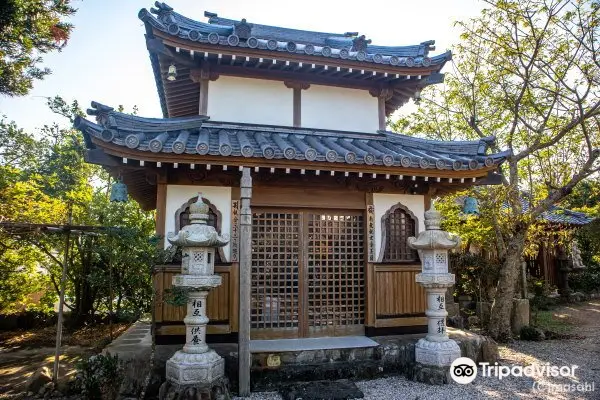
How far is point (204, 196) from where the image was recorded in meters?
6.96

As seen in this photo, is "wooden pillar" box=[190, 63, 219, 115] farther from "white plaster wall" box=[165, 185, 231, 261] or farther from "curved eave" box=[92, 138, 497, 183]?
"curved eave" box=[92, 138, 497, 183]

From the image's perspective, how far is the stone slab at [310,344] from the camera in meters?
→ 6.53

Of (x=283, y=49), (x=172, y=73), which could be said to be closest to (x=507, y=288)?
(x=283, y=49)

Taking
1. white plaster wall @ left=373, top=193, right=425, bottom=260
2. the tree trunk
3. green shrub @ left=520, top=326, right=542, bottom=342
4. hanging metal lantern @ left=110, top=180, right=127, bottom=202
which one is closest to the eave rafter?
white plaster wall @ left=373, top=193, right=425, bottom=260

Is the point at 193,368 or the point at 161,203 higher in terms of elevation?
the point at 161,203

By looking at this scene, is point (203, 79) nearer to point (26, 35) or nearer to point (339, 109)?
point (339, 109)

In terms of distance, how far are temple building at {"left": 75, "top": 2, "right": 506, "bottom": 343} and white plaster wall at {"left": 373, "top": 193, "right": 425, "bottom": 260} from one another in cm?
2

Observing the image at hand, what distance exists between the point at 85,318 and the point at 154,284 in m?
8.70

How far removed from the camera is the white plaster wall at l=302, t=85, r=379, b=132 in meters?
8.45

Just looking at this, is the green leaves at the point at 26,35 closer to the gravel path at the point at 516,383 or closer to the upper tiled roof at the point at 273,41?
the upper tiled roof at the point at 273,41

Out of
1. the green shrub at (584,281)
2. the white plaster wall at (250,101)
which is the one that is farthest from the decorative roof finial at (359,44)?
the green shrub at (584,281)

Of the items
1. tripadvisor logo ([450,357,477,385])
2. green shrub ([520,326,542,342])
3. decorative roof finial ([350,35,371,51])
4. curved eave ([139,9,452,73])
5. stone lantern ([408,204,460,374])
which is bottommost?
green shrub ([520,326,542,342])

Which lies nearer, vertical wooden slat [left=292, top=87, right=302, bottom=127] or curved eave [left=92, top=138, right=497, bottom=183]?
curved eave [left=92, top=138, right=497, bottom=183]

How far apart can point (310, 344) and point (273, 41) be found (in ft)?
18.5
